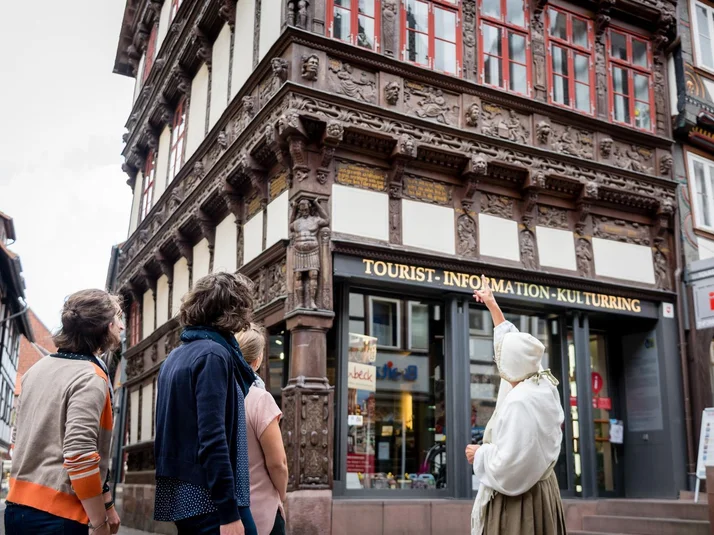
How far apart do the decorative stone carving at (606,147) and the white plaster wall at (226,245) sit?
611 cm

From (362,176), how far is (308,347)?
2.58 metres

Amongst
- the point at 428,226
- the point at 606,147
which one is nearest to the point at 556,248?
the point at 606,147

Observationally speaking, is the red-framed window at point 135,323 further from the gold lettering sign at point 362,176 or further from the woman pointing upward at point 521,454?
the woman pointing upward at point 521,454

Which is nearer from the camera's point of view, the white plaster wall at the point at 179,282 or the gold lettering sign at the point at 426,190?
the gold lettering sign at the point at 426,190

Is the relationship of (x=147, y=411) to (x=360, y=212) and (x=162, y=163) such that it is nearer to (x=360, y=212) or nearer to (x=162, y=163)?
(x=162, y=163)

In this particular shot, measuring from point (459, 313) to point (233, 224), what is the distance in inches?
161

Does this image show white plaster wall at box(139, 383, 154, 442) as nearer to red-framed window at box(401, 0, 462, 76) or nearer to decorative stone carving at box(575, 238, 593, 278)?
decorative stone carving at box(575, 238, 593, 278)

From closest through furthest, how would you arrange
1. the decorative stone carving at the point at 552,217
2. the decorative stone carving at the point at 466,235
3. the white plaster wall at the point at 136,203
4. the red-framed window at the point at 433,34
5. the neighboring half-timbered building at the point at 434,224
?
the neighboring half-timbered building at the point at 434,224 < the decorative stone carving at the point at 466,235 < the red-framed window at the point at 433,34 < the decorative stone carving at the point at 552,217 < the white plaster wall at the point at 136,203

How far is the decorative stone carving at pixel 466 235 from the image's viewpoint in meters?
12.0

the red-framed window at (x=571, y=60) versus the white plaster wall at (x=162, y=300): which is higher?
the red-framed window at (x=571, y=60)

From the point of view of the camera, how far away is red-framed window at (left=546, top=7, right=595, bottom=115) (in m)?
13.5

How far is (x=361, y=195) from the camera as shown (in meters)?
11.2

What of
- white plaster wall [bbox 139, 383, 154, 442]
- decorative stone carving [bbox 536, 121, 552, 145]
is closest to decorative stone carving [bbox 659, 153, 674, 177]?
decorative stone carving [bbox 536, 121, 552, 145]

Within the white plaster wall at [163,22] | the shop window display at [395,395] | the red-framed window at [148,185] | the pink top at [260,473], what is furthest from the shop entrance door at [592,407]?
the white plaster wall at [163,22]
